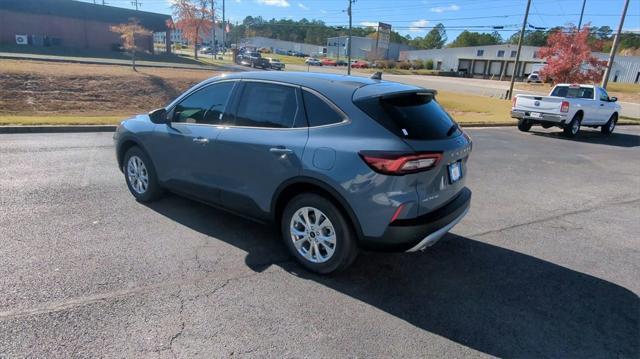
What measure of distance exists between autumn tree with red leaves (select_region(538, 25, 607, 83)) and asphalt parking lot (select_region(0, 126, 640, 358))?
27.6 meters

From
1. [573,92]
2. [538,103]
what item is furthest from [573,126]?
[538,103]

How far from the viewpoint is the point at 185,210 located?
5121 mm

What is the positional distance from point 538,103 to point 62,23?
50119 millimetres

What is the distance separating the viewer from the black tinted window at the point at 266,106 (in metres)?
3.85

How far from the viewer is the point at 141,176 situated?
5262mm

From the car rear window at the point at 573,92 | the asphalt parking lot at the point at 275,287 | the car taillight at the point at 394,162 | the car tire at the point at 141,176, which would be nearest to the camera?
the asphalt parking lot at the point at 275,287

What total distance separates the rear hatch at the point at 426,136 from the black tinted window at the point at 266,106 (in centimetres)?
67

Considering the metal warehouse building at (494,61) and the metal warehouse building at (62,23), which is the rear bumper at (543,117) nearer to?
the metal warehouse building at (62,23)

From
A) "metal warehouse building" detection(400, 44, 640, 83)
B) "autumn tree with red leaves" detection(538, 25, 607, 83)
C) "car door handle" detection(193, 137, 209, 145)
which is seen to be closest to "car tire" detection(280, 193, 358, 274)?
"car door handle" detection(193, 137, 209, 145)

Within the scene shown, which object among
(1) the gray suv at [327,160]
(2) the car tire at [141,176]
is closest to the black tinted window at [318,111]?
(1) the gray suv at [327,160]

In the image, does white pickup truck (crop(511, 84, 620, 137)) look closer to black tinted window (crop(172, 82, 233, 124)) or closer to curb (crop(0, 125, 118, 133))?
black tinted window (crop(172, 82, 233, 124))

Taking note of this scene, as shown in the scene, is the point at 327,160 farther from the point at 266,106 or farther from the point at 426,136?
the point at 266,106

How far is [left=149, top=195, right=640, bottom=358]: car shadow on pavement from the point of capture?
9.93ft

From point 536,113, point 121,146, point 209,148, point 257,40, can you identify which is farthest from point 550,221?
point 257,40
